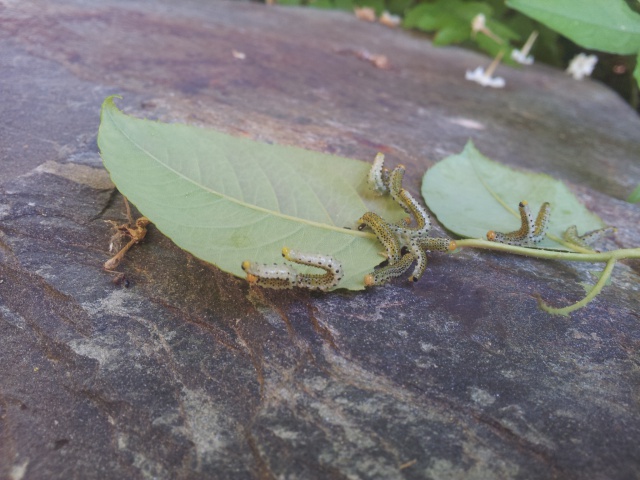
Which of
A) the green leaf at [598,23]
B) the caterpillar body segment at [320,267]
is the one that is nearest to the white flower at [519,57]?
the green leaf at [598,23]

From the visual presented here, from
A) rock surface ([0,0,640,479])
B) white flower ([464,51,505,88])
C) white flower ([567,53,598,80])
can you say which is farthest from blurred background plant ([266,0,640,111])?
rock surface ([0,0,640,479])

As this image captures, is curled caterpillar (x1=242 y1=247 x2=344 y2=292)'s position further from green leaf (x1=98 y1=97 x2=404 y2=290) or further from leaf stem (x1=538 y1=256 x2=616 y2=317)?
leaf stem (x1=538 y1=256 x2=616 y2=317)

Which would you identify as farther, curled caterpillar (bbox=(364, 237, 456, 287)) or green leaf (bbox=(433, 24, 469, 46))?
green leaf (bbox=(433, 24, 469, 46))

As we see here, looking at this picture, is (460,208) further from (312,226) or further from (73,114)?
(73,114)

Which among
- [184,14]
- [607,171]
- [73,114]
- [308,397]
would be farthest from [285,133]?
[184,14]

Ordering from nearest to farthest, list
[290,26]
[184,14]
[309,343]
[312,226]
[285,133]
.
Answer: [309,343]
[312,226]
[285,133]
[184,14]
[290,26]

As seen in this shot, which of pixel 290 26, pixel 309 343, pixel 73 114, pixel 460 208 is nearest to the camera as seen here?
pixel 309 343

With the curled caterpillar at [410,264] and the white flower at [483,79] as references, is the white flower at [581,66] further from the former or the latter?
the curled caterpillar at [410,264]
